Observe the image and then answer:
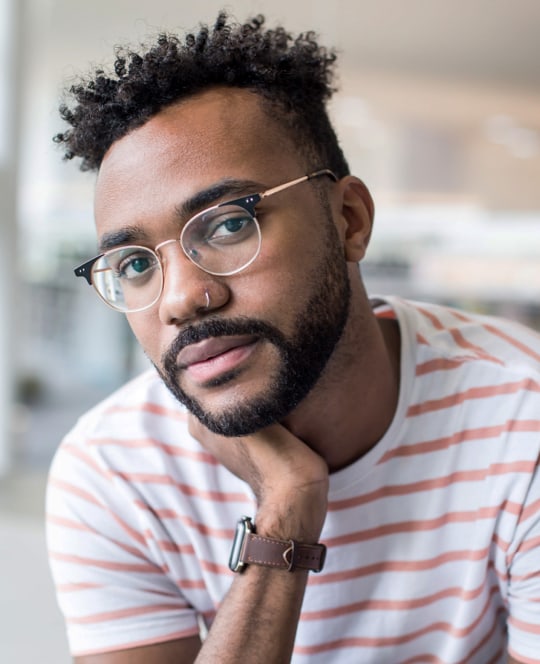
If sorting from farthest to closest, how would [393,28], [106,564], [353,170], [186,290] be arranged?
[353,170] → [393,28] → [106,564] → [186,290]

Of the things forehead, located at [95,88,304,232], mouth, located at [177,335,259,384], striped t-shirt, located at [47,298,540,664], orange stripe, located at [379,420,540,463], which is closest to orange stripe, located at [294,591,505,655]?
striped t-shirt, located at [47,298,540,664]

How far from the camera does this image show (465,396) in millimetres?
1293

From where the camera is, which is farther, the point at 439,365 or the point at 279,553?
the point at 439,365

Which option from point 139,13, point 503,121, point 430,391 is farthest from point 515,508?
point 503,121

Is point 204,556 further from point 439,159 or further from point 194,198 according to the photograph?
point 439,159

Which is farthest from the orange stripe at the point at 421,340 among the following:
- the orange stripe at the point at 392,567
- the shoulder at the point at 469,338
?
the orange stripe at the point at 392,567

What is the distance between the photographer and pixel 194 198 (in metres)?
1.12

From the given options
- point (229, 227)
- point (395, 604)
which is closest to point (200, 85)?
point (229, 227)

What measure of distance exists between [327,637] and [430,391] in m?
0.43

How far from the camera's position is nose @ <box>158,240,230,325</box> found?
3.63 feet

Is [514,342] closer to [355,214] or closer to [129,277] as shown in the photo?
[355,214]

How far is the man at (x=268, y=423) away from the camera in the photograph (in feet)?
3.74

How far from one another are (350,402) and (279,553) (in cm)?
26

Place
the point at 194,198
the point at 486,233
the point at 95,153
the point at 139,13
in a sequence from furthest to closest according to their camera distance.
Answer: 1. the point at 486,233
2. the point at 139,13
3. the point at 95,153
4. the point at 194,198
